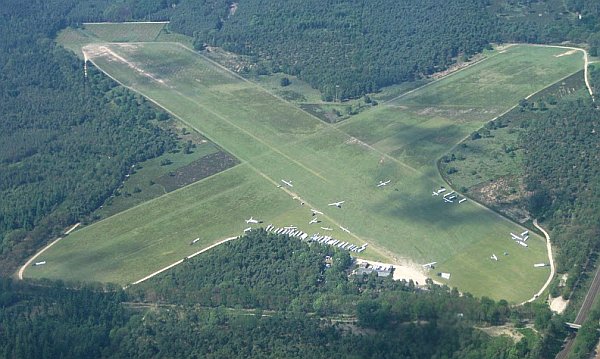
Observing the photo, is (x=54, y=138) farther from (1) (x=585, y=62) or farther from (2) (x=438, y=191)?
(1) (x=585, y=62)

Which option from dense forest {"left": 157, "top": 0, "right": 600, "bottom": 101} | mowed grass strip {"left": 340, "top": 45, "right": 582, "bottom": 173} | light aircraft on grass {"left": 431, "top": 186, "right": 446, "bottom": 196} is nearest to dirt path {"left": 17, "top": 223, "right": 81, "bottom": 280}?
mowed grass strip {"left": 340, "top": 45, "right": 582, "bottom": 173}

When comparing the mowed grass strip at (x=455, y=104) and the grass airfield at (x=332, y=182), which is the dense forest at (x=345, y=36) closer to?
the grass airfield at (x=332, y=182)

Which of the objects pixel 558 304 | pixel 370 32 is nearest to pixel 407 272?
pixel 558 304

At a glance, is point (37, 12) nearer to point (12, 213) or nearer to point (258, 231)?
point (12, 213)

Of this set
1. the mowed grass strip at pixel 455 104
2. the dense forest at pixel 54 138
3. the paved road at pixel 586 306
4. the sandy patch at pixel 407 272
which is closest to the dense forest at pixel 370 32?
the mowed grass strip at pixel 455 104

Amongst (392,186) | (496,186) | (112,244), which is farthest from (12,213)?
(496,186)

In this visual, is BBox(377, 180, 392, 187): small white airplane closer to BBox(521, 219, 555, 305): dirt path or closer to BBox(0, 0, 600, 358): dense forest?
BBox(0, 0, 600, 358): dense forest
